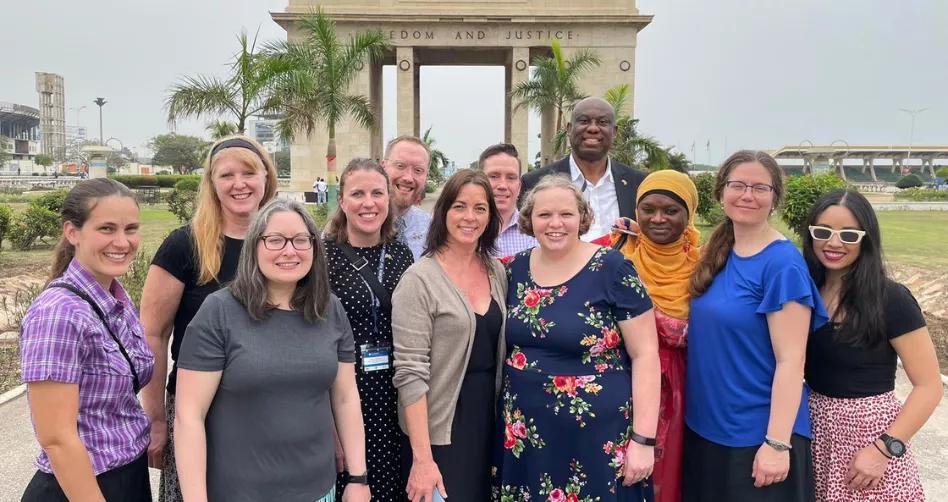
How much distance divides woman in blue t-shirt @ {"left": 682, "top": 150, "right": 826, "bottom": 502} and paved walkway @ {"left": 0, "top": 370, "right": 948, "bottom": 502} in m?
2.79

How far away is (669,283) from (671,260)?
0.13 m

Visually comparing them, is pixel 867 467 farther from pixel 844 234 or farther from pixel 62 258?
pixel 62 258

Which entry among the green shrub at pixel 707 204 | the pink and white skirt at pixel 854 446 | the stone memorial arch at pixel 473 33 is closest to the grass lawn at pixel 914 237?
the green shrub at pixel 707 204

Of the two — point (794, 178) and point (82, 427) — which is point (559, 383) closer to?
point (82, 427)

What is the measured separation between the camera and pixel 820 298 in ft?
9.39

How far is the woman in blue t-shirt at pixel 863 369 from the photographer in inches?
A: 113

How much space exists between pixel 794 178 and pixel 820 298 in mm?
13621

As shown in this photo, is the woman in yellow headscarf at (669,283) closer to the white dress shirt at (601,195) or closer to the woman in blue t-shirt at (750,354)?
the woman in blue t-shirt at (750,354)

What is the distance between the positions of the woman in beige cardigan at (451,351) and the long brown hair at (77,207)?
1.30 metres

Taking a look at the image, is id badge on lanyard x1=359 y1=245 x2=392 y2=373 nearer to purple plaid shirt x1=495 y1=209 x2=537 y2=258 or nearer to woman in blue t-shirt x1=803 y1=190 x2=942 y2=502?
purple plaid shirt x1=495 y1=209 x2=537 y2=258

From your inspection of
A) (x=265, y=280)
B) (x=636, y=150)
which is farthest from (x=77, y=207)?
(x=636, y=150)

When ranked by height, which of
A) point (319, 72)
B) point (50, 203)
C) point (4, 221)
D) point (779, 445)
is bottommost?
point (779, 445)

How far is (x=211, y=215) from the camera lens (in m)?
3.00

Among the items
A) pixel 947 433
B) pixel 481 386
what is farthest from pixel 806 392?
pixel 947 433
